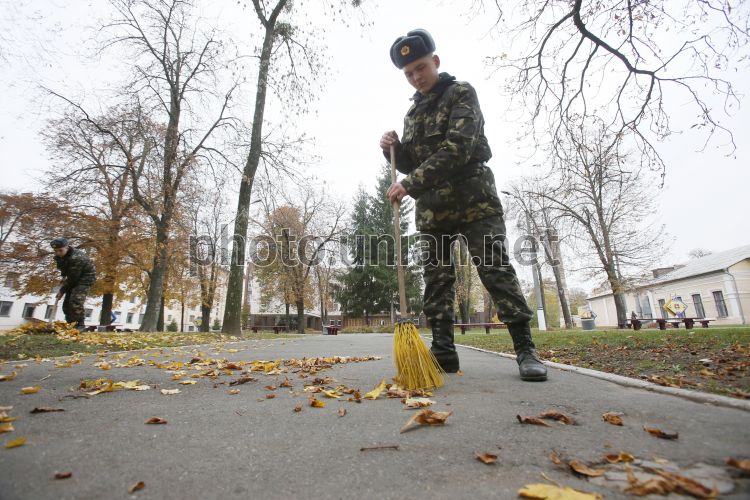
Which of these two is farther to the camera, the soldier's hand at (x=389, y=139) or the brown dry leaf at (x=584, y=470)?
the soldier's hand at (x=389, y=139)

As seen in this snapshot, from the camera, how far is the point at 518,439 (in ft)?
5.00

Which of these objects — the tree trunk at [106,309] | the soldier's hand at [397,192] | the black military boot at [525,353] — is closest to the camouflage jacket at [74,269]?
the soldier's hand at [397,192]

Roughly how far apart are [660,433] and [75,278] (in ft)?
35.1

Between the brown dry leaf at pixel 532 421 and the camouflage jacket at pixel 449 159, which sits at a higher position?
the camouflage jacket at pixel 449 159

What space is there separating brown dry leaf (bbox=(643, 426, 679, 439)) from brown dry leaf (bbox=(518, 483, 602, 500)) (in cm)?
71

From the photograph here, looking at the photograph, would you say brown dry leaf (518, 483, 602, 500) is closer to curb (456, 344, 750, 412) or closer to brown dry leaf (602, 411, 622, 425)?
brown dry leaf (602, 411, 622, 425)

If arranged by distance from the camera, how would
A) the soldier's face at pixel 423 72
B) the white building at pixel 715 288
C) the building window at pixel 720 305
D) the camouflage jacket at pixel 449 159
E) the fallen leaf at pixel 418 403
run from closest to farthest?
the fallen leaf at pixel 418 403
the camouflage jacket at pixel 449 159
the soldier's face at pixel 423 72
the white building at pixel 715 288
the building window at pixel 720 305

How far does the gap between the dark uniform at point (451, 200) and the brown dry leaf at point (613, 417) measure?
3.07 ft

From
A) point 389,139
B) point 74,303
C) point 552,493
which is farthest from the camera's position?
point 74,303

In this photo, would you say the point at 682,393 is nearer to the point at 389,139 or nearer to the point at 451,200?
the point at 451,200

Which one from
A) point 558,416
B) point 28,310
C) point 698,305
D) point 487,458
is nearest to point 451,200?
point 558,416

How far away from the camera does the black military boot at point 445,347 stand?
3.28m

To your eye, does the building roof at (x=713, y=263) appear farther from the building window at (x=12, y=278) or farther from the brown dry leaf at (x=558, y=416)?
the building window at (x=12, y=278)

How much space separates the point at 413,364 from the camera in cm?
267
